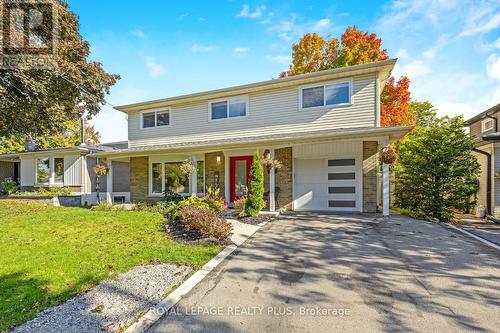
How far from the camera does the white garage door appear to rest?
10.1 m

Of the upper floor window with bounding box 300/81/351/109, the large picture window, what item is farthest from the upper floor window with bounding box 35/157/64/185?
the upper floor window with bounding box 300/81/351/109

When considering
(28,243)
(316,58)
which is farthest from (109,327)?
(316,58)

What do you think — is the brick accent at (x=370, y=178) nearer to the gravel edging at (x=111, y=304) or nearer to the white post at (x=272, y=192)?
the white post at (x=272, y=192)

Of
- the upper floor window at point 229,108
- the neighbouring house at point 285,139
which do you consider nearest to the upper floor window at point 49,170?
the neighbouring house at point 285,139

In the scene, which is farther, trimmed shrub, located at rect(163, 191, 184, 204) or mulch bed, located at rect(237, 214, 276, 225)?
trimmed shrub, located at rect(163, 191, 184, 204)

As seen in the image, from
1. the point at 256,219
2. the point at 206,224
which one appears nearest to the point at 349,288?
the point at 206,224

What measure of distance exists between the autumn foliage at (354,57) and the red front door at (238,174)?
1027cm

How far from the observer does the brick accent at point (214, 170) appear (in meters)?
12.0

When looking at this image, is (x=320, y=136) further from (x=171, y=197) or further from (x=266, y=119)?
(x=171, y=197)

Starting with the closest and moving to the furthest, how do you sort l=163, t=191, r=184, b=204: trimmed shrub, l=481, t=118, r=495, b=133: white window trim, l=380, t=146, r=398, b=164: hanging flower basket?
l=380, t=146, r=398, b=164: hanging flower basket
l=163, t=191, r=184, b=204: trimmed shrub
l=481, t=118, r=495, b=133: white window trim

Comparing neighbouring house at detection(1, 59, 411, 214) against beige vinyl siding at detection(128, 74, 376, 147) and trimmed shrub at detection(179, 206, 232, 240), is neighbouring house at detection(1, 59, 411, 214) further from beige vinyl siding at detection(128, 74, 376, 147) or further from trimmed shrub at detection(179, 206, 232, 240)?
trimmed shrub at detection(179, 206, 232, 240)

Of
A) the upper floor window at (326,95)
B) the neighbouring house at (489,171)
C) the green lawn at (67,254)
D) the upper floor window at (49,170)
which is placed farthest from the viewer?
the upper floor window at (49,170)

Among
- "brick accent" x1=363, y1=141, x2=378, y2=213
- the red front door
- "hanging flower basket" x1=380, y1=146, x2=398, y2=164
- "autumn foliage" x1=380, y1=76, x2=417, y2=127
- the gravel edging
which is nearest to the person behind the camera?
the gravel edging

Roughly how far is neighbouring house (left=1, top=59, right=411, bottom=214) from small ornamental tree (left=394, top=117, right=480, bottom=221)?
4.25ft
